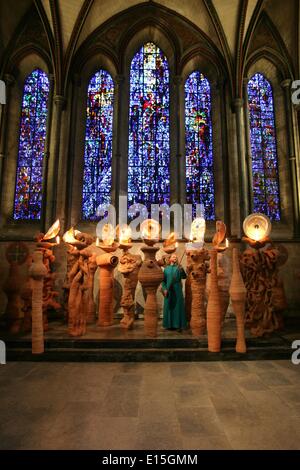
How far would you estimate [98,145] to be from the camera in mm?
9008

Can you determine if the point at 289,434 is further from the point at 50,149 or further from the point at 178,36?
the point at 178,36

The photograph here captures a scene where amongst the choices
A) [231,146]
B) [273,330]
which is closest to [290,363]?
[273,330]

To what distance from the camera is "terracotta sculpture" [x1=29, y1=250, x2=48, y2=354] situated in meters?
4.22

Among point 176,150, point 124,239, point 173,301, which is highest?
point 176,150

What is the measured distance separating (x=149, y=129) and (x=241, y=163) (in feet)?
10.5

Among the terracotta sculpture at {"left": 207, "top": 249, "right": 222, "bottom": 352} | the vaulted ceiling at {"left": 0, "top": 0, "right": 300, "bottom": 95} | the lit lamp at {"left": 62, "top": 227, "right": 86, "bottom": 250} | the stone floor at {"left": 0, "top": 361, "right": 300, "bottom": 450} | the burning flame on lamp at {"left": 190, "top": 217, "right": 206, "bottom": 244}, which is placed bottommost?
the stone floor at {"left": 0, "top": 361, "right": 300, "bottom": 450}

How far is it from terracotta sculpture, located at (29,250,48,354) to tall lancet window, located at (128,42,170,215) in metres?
4.68

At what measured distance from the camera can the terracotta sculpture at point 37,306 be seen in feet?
13.9

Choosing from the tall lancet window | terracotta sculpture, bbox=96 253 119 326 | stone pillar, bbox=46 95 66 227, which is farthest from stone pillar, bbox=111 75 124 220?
terracotta sculpture, bbox=96 253 119 326

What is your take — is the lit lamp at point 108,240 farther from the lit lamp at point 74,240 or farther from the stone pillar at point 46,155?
the stone pillar at point 46,155

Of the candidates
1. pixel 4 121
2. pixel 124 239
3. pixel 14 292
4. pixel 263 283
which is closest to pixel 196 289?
pixel 263 283

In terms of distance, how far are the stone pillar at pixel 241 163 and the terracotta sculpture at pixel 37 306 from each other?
587 cm

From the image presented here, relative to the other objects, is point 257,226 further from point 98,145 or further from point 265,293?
point 98,145

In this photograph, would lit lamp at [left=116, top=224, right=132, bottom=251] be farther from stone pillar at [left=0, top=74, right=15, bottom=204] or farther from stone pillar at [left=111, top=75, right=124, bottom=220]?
stone pillar at [left=0, top=74, right=15, bottom=204]
